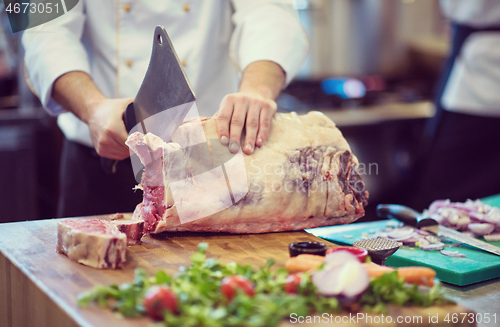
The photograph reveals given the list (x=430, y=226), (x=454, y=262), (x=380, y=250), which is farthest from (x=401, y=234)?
(x=380, y=250)

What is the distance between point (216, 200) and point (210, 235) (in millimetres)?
169

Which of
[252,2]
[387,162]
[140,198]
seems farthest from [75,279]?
[387,162]

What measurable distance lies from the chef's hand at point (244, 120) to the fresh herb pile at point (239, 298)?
70 cm

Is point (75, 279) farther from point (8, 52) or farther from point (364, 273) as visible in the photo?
point (8, 52)

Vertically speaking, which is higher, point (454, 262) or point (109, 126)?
point (109, 126)

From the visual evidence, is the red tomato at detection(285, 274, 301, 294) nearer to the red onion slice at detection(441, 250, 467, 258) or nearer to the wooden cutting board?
the wooden cutting board

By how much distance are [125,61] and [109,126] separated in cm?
57

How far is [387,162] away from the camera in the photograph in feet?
16.7

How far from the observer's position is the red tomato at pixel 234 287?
116cm

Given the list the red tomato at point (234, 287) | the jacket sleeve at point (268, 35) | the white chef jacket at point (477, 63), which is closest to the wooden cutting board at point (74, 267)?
the red tomato at point (234, 287)

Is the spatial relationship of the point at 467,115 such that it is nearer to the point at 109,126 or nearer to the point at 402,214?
the point at 402,214

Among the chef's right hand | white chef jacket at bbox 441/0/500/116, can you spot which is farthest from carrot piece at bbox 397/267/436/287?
white chef jacket at bbox 441/0/500/116

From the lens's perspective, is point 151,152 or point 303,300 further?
point 151,152

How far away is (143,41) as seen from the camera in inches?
94.6
